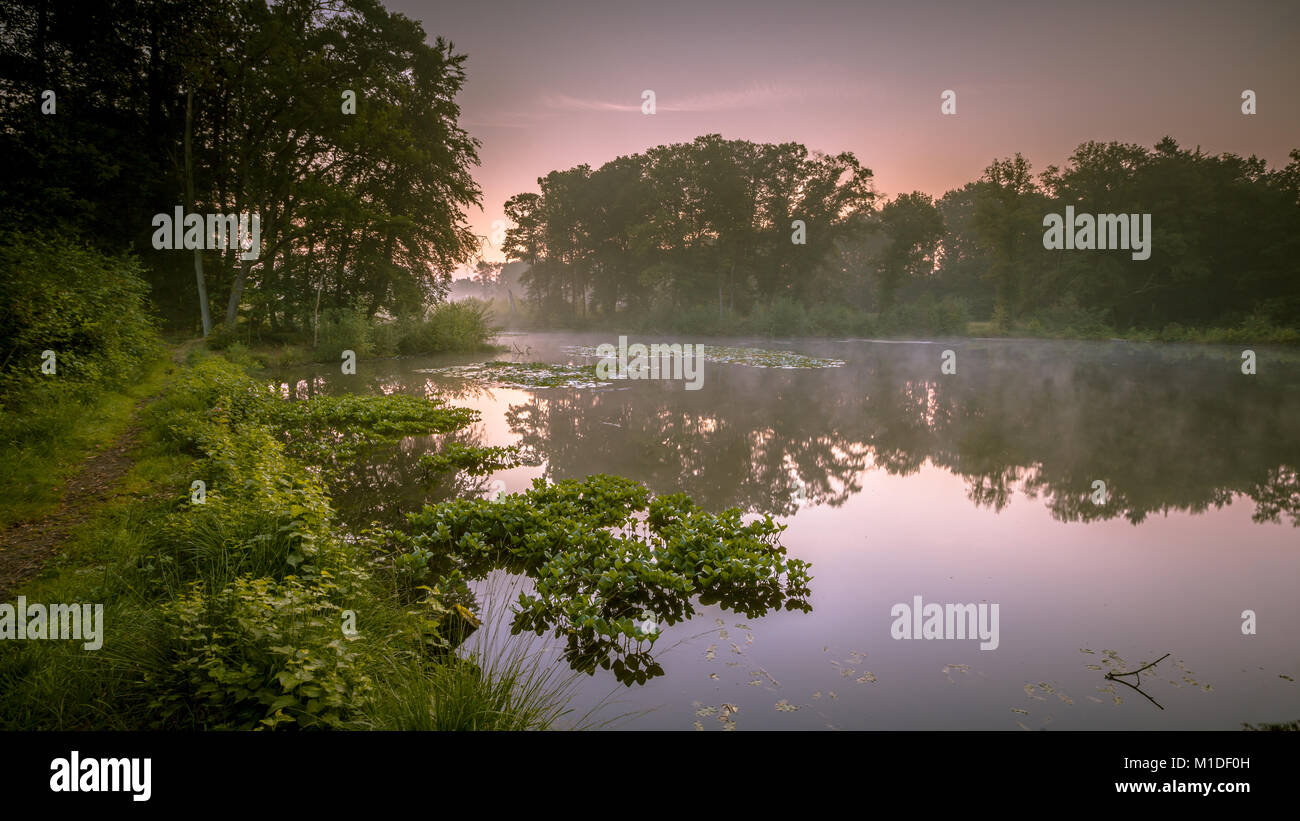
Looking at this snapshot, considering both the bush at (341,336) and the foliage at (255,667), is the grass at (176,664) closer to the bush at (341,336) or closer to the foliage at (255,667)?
the foliage at (255,667)

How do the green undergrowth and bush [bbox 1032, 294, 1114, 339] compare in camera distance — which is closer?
the green undergrowth

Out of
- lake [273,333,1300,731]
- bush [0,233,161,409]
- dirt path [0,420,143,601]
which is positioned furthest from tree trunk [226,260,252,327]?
dirt path [0,420,143,601]

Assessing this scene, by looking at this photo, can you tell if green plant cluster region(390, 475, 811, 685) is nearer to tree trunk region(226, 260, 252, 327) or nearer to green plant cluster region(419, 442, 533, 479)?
green plant cluster region(419, 442, 533, 479)

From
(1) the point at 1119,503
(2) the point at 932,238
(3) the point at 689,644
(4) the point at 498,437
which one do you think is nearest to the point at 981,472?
(1) the point at 1119,503

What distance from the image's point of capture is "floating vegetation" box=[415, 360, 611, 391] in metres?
19.2

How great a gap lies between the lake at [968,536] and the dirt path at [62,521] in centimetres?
248

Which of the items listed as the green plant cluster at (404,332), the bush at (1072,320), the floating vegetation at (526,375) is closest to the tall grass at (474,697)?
the floating vegetation at (526,375)

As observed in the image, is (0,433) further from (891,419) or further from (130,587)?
(891,419)

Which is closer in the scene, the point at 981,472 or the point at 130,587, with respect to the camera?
the point at 130,587

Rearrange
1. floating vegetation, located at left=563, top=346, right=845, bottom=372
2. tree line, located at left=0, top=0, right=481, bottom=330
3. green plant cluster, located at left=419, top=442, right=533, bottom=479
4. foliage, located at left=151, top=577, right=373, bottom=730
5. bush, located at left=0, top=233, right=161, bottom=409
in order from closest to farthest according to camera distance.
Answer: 1. foliage, located at left=151, top=577, right=373, bottom=730
2. bush, located at left=0, top=233, right=161, bottom=409
3. green plant cluster, located at left=419, top=442, right=533, bottom=479
4. tree line, located at left=0, top=0, right=481, bottom=330
5. floating vegetation, located at left=563, top=346, right=845, bottom=372

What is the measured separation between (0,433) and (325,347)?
1869 centimetres

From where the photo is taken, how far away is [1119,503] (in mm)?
→ 7609

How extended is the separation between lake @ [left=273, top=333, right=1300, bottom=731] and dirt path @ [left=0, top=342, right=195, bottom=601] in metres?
2.48
